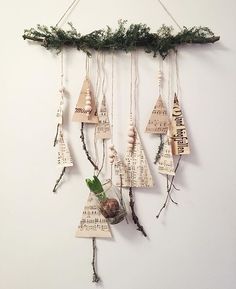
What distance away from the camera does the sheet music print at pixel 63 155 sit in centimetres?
109

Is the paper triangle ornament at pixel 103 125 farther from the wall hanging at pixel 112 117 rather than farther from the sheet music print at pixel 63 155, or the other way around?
the sheet music print at pixel 63 155

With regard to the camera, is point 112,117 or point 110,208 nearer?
point 110,208

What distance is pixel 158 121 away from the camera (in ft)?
3.58

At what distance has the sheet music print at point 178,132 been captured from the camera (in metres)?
1.09

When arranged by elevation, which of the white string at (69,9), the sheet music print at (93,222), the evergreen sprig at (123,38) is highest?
the white string at (69,9)

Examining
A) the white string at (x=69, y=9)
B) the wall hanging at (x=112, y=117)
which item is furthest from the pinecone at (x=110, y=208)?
the white string at (x=69, y=9)

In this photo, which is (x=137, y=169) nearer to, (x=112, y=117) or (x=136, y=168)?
(x=136, y=168)

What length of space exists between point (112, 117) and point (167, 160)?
27 cm

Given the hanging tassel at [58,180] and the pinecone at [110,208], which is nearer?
the pinecone at [110,208]

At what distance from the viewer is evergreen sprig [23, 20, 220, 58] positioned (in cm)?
106

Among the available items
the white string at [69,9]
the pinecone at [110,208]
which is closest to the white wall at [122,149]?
the white string at [69,9]

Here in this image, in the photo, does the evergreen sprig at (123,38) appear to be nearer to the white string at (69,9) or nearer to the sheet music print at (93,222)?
the white string at (69,9)

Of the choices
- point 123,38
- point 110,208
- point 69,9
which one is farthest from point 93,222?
point 69,9

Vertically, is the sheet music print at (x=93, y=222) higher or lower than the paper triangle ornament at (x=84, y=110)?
lower
